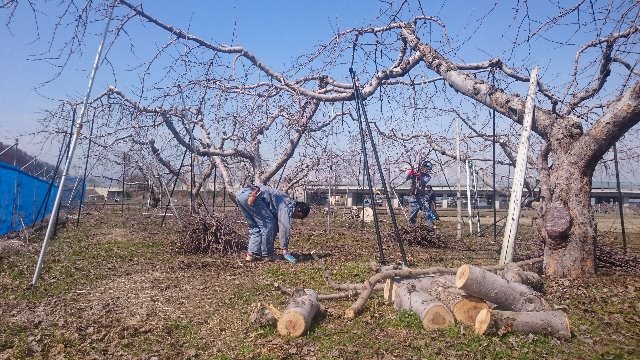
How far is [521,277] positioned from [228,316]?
114 inches

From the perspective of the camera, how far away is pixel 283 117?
1033 cm

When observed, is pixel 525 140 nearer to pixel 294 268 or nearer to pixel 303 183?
pixel 294 268

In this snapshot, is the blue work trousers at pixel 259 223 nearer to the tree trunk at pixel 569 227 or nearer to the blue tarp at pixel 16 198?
the tree trunk at pixel 569 227

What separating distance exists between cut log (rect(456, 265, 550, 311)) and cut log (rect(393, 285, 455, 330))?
0.25 m

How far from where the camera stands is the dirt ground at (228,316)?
431cm

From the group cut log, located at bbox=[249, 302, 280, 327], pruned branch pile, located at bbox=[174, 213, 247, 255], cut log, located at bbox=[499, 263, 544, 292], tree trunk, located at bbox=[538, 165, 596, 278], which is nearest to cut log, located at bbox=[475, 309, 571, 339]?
cut log, located at bbox=[499, 263, 544, 292]

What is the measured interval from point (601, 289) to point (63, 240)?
10.6 metres

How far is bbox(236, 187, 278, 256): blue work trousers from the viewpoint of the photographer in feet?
29.7

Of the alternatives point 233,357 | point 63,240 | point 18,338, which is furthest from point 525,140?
point 63,240

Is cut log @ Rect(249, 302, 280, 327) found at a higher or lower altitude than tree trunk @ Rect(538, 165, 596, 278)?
lower

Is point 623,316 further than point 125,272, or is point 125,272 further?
point 125,272

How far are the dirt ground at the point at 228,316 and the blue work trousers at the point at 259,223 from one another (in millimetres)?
401

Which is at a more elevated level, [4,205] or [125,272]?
[4,205]

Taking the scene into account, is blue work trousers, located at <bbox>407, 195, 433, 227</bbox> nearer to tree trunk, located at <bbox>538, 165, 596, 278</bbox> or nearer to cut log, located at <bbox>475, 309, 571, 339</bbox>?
tree trunk, located at <bbox>538, 165, 596, 278</bbox>
